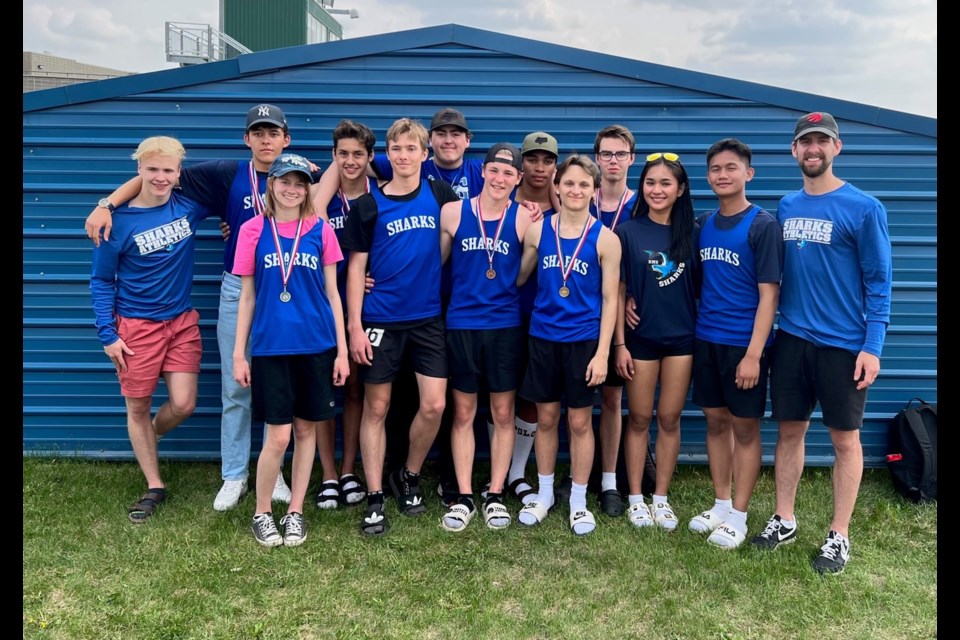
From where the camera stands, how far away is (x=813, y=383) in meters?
3.51

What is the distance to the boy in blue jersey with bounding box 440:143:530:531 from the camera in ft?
12.5

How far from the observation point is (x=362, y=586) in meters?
3.33

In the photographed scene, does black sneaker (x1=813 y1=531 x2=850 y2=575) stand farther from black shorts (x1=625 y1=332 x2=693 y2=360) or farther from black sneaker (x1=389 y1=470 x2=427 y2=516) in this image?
black sneaker (x1=389 y1=470 x2=427 y2=516)

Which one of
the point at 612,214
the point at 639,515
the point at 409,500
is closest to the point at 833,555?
the point at 639,515

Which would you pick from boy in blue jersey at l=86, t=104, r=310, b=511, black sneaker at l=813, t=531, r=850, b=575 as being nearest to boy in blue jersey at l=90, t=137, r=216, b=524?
boy in blue jersey at l=86, t=104, r=310, b=511

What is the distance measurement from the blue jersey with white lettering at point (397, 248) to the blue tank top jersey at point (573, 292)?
65 centimetres

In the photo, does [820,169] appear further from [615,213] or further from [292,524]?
[292,524]

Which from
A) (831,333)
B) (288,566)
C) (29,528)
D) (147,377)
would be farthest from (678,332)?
(29,528)

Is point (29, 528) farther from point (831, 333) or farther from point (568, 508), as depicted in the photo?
point (831, 333)

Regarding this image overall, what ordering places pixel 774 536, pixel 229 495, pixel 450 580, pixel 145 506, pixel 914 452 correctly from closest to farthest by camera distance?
pixel 450 580 < pixel 774 536 < pixel 145 506 < pixel 229 495 < pixel 914 452

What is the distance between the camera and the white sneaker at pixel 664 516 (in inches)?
154

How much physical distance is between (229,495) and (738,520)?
3.00 m

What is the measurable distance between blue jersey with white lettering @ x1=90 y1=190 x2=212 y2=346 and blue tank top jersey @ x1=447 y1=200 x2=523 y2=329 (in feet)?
5.46

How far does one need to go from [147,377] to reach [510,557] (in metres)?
2.37
